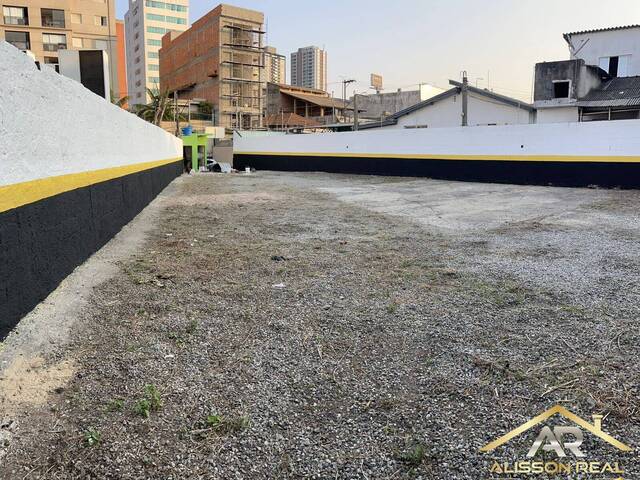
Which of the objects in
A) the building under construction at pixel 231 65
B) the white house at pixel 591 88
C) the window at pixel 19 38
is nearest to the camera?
the white house at pixel 591 88

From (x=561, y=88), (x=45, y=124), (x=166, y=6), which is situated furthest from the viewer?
(x=166, y=6)

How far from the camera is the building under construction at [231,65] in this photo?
63031 mm

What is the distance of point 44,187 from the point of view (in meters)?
4.05

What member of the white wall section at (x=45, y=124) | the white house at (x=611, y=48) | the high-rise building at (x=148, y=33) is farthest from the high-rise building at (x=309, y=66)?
the white wall section at (x=45, y=124)

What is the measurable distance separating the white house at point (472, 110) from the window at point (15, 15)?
4213 centimetres

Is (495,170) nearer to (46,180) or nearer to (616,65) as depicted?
(46,180)

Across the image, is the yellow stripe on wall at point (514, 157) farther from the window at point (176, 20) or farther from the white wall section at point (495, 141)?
the window at point (176, 20)

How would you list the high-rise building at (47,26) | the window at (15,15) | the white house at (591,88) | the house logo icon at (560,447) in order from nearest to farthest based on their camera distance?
1. the house logo icon at (560,447)
2. the white house at (591,88)
3. the high-rise building at (47,26)
4. the window at (15,15)

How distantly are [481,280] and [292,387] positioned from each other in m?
2.66

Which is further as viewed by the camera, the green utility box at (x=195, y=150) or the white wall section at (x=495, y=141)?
the green utility box at (x=195, y=150)

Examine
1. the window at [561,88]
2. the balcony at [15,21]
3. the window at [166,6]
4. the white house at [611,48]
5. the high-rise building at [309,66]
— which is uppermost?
the window at [166,6]

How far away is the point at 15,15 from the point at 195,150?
1463 inches

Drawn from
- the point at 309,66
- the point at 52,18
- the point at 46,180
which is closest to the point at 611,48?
the point at 46,180

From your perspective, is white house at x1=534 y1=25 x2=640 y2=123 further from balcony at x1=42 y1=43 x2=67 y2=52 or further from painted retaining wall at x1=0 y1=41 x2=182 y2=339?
balcony at x1=42 y1=43 x2=67 y2=52
